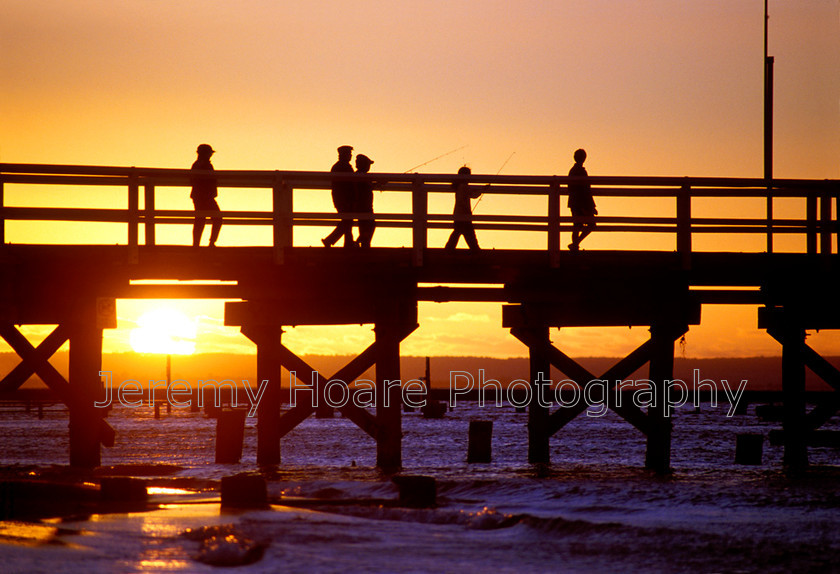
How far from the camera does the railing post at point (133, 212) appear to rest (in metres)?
12.9

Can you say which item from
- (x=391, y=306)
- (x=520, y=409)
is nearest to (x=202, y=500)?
(x=391, y=306)

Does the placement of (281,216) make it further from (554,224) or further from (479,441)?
(479,441)

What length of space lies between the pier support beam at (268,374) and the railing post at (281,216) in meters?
1.25

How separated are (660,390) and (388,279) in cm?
397

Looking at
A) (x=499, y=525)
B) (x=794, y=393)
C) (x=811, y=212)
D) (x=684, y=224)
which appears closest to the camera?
(x=499, y=525)

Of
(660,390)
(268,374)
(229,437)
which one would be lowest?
(229,437)

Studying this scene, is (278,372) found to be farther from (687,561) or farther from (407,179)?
(687,561)

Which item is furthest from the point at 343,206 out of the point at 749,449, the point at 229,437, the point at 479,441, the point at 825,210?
the point at 749,449

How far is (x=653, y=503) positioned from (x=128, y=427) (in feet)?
111

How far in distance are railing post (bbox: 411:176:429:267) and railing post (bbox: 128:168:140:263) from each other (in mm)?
3276

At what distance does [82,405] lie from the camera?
13.7 m

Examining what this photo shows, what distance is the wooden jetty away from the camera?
1320cm

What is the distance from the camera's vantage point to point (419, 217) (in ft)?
43.8

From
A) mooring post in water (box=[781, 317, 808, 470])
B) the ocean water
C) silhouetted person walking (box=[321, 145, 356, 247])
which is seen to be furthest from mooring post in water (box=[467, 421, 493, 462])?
silhouetted person walking (box=[321, 145, 356, 247])
